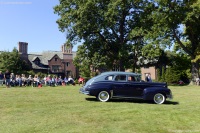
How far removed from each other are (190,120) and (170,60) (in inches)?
2191

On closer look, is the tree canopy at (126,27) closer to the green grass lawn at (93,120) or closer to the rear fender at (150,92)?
the rear fender at (150,92)

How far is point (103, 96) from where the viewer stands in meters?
17.0

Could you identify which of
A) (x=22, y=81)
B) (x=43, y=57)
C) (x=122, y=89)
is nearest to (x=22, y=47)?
(x=43, y=57)

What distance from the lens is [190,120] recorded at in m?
11.4

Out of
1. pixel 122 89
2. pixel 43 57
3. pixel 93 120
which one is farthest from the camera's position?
pixel 43 57

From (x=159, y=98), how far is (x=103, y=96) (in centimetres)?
316

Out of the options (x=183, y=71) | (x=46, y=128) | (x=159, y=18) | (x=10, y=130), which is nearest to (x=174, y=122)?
(x=46, y=128)

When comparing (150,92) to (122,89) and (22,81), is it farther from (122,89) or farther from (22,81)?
(22,81)

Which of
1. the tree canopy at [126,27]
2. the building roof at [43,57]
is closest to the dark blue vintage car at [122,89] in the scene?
the tree canopy at [126,27]

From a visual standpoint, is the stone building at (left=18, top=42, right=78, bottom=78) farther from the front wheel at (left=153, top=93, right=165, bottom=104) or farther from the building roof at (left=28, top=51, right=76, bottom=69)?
the front wheel at (left=153, top=93, right=165, bottom=104)

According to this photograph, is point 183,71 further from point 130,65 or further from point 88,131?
point 88,131

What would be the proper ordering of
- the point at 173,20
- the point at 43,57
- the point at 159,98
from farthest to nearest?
the point at 43,57
the point at 173,20
the point at 159,98

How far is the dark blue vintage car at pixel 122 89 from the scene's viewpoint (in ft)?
55.6

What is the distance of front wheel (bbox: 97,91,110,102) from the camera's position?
17.0 meters
